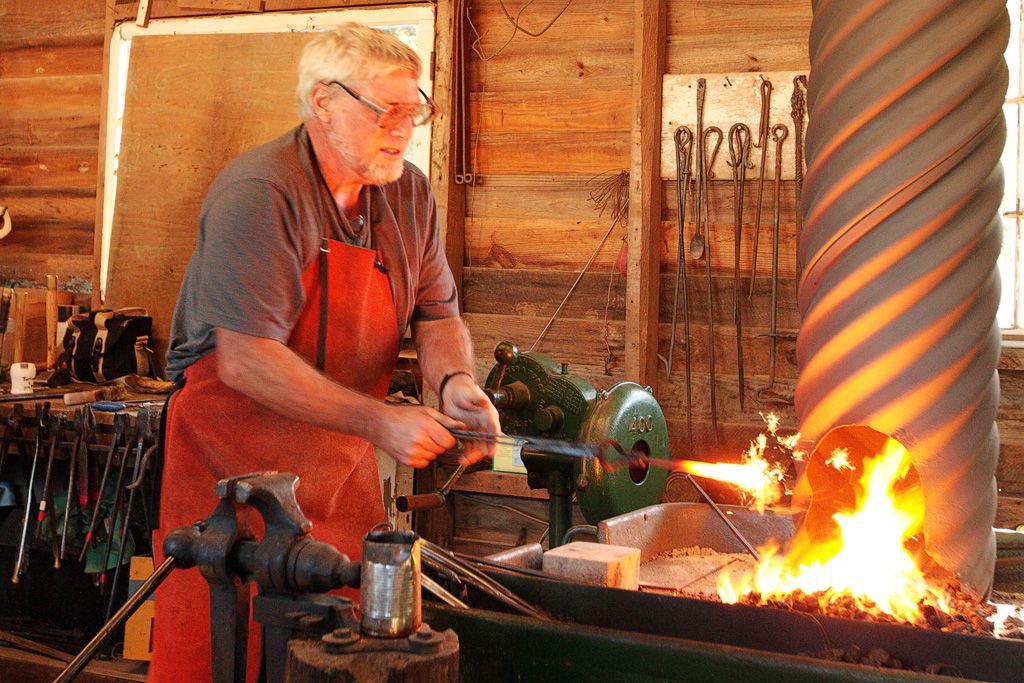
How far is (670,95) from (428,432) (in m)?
2.60

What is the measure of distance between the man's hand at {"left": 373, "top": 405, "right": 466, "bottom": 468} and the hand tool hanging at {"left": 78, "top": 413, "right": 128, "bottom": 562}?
238 centimetres

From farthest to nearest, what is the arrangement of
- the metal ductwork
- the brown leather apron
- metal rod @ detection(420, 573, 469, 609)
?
the brown leather apron < the metal ductwork < metal rod @ detection(420, 573, 469, 609)

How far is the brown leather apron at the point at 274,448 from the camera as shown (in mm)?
2205

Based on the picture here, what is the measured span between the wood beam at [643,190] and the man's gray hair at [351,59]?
1.89 meters

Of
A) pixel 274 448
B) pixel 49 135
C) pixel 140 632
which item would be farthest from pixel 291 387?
pixel 49 135

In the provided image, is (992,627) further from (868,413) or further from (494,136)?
(494,136)

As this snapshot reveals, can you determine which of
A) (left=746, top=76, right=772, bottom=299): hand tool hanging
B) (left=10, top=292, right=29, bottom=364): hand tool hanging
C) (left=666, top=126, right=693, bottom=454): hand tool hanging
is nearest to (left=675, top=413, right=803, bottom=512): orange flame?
(left=666, top=126, right=693, bottom=454): hand tool hanging

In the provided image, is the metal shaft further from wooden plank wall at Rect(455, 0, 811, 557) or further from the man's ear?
the man's ear

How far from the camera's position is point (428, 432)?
2.02 m

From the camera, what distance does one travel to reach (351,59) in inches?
90.4

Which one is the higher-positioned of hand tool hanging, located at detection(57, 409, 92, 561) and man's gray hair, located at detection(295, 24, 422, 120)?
man's gray hair, located at detection(295, 24, 422, 120)

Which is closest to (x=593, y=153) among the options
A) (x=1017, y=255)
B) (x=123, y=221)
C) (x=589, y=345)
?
(x=589, y=345)

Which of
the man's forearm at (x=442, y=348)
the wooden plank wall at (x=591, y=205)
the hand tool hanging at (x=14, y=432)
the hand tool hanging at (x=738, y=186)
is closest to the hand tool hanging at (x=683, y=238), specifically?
the wooden plank wall at (x=591, y=205)

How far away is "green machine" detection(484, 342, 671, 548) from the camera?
289cm
